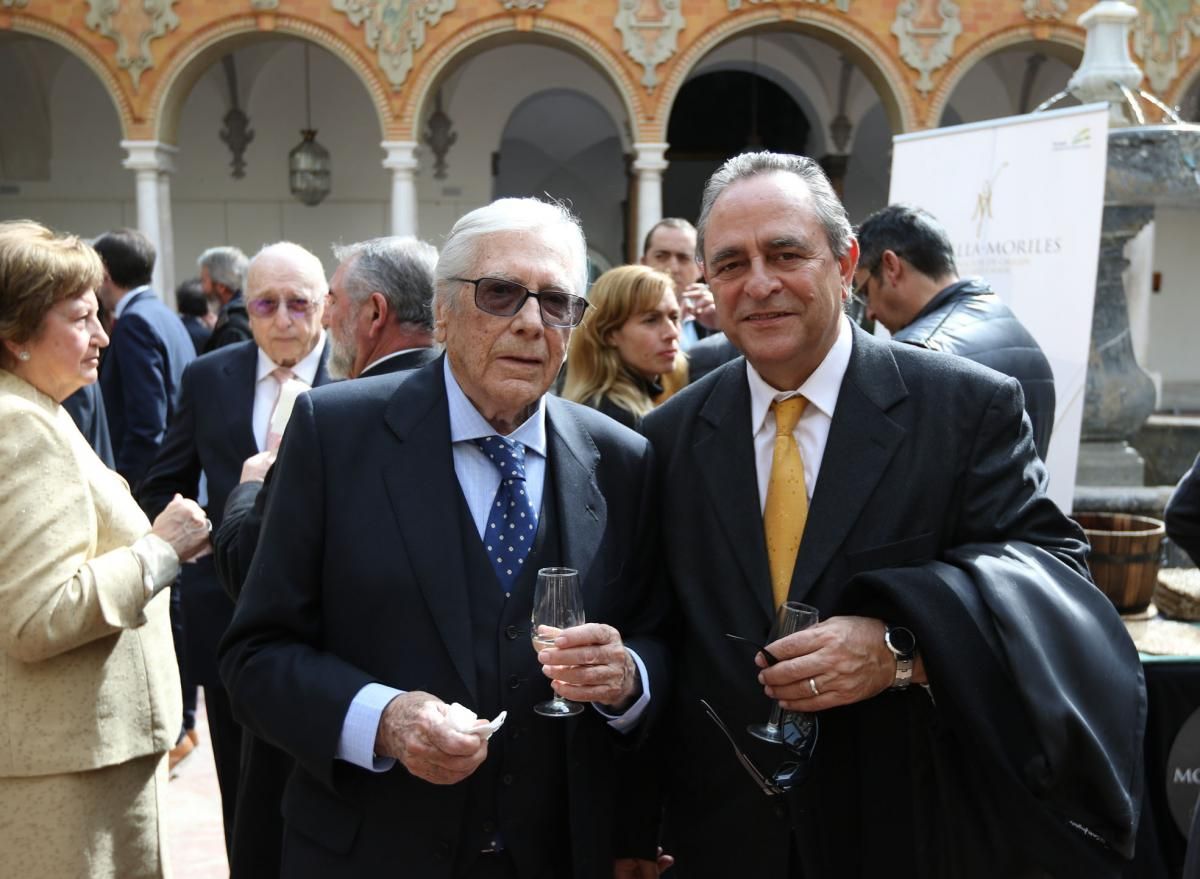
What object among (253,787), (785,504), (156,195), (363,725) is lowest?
(253,787)

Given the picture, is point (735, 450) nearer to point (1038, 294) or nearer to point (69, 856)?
point (69, 856)

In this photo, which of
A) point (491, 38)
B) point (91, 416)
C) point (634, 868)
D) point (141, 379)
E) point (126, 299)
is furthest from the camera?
point (491, 38)

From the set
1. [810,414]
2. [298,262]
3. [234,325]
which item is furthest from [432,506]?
[234,325]

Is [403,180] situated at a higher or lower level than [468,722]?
higher

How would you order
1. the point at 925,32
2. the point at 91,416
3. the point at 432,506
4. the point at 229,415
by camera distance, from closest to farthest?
the point at 432,506
the point at 229,415
the point at 91,416
the point at 925,32

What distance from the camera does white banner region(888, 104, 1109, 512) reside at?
178 inches

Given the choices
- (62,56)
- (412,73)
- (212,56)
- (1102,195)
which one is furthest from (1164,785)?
(62,56)

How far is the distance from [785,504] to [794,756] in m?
0.45

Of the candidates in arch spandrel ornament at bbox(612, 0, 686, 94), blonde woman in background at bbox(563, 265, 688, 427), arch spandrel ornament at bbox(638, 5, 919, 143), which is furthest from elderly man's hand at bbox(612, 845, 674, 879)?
arch spandrel ornament at bbox(612, 0, 686, 94)

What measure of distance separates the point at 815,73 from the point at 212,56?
9.22 m

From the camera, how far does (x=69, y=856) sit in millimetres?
2643

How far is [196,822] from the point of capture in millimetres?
4762

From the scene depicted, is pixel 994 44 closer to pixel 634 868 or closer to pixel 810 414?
pixel 810 414

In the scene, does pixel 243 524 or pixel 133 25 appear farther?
pixel 133 25
